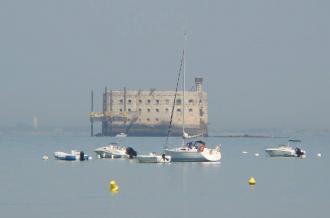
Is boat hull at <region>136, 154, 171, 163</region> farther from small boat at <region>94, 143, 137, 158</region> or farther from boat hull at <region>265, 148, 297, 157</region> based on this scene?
boat hull at <region>265, 148, 297, 157</region>

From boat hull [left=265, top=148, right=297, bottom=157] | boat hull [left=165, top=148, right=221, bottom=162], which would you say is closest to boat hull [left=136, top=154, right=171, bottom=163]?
boat hull [left=165, top=148, right=221, bottom=162]

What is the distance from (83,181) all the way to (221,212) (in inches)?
881

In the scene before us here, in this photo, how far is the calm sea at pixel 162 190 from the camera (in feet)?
171

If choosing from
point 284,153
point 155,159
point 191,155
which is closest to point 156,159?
point 155,159

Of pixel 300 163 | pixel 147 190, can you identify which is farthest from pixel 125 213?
pixel 300 163

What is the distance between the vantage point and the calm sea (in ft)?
171

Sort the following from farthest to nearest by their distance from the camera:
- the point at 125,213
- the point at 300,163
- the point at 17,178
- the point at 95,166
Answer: the point at 300,163
the point at 95,166
the point at 17,178
the point at 125,213

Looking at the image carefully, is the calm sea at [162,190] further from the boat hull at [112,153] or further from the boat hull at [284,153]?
the boat hull at [284,153]

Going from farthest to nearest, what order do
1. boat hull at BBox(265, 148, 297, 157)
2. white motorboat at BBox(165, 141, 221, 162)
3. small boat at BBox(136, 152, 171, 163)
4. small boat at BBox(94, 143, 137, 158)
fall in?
boat hull at BBox(265, 148, 297, 157) → small boat at BBox(94, 143, 137, 158) → white motorboat at BBox(165, 141, 221, 162) → small boat at BBox(136, 152, 171, 163)

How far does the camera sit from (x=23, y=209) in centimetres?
5216

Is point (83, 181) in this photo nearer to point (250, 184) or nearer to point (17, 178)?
point (17, 178)

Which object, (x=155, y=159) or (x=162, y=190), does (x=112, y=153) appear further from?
(x=162, y=190)

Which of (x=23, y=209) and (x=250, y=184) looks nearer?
(x=23, y=209)

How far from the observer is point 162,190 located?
214ft
